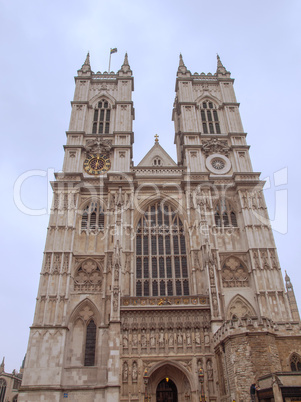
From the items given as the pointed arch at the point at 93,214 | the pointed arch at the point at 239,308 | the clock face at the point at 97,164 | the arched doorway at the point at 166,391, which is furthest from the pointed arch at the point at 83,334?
the clock face at the point at 97,164

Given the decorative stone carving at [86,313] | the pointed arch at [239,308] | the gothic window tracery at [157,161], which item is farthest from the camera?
the gothic window tracery at [157,161]

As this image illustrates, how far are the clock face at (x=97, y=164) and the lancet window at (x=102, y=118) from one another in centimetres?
304

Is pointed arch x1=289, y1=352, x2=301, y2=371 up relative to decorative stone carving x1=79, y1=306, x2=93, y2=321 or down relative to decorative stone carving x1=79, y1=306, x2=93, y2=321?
down

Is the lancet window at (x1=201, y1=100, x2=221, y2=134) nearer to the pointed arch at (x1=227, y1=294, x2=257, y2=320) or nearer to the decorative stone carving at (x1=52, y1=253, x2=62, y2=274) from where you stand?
the pointed arch at (x1=227, y1=294, x2=257, y2=320)

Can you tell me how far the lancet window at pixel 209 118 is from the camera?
31.4 metres

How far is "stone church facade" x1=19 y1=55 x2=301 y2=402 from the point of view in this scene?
60.5 feet


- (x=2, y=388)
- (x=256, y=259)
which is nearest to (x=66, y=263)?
(x=256, y=259)

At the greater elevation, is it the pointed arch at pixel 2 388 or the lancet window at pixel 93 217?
the lancet window at pixel 93 217

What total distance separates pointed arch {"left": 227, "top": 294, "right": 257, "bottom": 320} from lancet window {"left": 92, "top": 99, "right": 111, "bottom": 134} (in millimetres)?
17694

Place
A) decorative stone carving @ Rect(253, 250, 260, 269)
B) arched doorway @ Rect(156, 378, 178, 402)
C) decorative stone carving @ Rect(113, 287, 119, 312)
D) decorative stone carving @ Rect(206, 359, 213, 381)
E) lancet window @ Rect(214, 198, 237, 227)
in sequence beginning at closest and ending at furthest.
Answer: decorative stone carving @ Rect(206, 359, 213, 381) → arched doorway @ Rect(156, 378, 178, 402) → decorative stone carving @ Rect(113, 287, 119, 312) → decorative stone carving @ Rect(253, 250, 260, 269) → lancet window @ Rect(214, 198, 237, 227)

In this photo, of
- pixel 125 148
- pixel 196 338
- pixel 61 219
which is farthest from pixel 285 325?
pixel 125 148

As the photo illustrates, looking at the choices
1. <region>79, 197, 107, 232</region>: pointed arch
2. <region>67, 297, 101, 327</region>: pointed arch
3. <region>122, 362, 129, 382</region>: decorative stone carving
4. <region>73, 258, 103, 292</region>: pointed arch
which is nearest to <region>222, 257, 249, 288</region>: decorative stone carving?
<region>122, 362, 129, 382</region>: decorative stone carving

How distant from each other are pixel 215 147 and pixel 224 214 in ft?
21.1

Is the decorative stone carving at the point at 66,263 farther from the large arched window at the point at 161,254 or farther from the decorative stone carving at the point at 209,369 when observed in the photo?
the decorative stone carving at the point at 209,369
